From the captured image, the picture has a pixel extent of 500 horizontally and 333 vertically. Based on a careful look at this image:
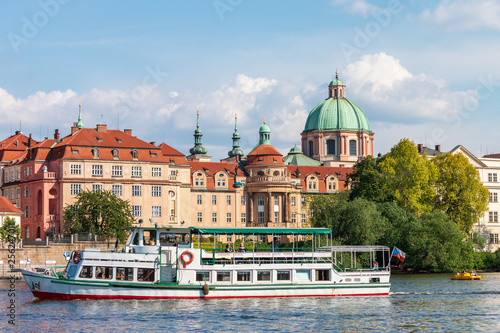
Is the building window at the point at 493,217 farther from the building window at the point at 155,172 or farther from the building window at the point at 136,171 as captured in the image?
the building window at the point at 136,171

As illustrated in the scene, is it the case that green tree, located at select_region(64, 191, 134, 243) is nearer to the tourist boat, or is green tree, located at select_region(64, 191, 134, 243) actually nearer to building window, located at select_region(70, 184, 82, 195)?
building window, located at select_region(70, 184, 82, 195)

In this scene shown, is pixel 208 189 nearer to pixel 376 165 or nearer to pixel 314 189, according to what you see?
pixel 314 189

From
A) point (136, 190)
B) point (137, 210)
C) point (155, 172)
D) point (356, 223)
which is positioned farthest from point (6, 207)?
point (356, 223)

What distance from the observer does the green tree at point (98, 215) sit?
124 meters

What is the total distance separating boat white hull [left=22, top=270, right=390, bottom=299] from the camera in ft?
231

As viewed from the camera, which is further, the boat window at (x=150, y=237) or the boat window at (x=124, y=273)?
the boat window at (x=150, y=237)

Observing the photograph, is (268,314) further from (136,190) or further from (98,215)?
(136,190)

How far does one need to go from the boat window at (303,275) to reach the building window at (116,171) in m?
65.7

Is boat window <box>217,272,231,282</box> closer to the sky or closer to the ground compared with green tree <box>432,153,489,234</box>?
closer to the ground

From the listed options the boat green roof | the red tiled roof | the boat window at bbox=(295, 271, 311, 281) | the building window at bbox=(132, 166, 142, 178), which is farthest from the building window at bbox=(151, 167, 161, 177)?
the boat window at bbox=(295, 271, 311, 281)

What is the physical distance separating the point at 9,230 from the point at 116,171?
91.9 feet

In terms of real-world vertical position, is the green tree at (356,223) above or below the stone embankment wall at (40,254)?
above

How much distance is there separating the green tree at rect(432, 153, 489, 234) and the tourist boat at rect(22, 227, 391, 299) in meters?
56.8

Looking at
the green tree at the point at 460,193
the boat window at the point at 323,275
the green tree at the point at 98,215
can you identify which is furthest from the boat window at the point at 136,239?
the green tree at the point at 460,193
